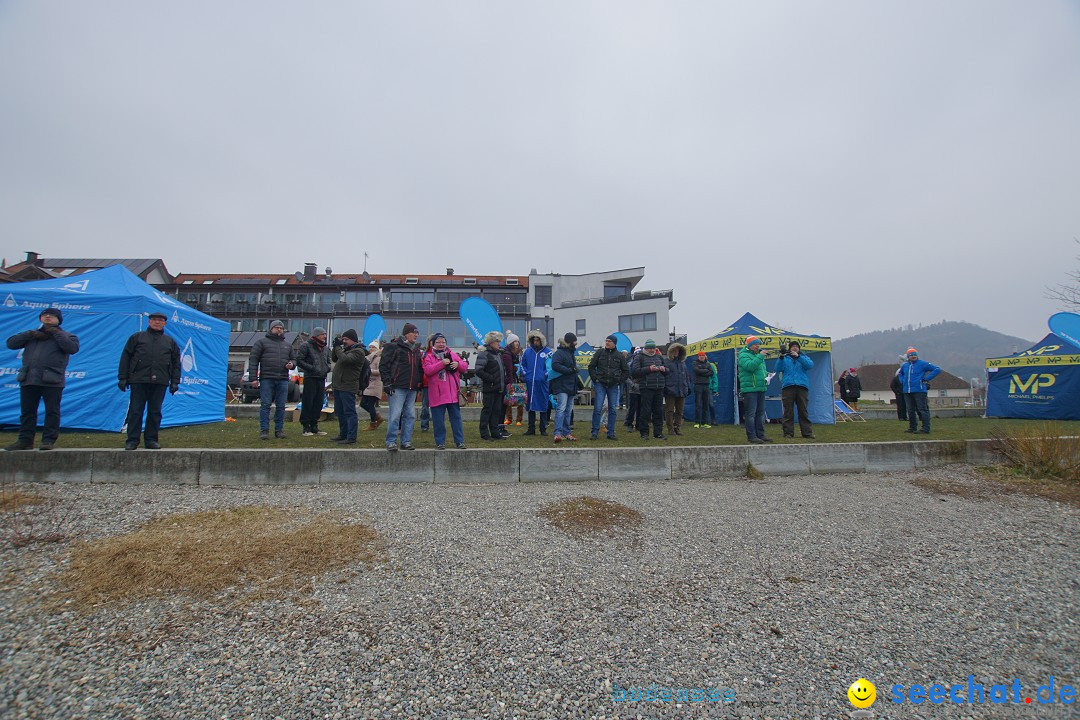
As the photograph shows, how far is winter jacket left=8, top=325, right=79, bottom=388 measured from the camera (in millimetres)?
5465

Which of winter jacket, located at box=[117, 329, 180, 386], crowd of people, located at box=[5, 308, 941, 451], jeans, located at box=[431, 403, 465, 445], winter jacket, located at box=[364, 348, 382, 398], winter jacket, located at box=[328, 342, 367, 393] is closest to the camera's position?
crowd of people, located at box=[5, 308, 941, 451]

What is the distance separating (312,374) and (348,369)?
939mm

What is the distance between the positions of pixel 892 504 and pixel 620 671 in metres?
4.25

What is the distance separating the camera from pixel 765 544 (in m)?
3.61

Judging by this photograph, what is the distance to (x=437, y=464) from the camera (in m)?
5.50

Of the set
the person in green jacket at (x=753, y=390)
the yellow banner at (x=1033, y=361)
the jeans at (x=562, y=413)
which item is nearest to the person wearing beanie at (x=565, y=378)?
the jeans at (x=562, y=413)

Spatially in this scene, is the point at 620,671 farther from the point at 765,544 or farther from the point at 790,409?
the point at 790,409

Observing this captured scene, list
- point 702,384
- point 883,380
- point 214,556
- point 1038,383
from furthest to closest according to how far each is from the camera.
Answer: point 883,380
point 1038,383
point 702,384
point 214,556

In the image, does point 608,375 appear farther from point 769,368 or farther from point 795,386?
point 769,368

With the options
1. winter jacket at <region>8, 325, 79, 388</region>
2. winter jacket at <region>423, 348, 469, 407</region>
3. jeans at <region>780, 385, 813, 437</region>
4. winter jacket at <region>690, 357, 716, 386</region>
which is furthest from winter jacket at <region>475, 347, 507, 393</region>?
winter jacket at <region>690, 357, 716, 386</region>

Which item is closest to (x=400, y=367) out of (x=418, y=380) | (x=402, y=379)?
(x=402, y=379)

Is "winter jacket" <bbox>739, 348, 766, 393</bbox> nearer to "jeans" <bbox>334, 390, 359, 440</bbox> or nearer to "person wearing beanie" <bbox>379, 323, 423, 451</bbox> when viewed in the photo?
"person wearing beanie" <bbox>379, 323, 423, 451</bbox>

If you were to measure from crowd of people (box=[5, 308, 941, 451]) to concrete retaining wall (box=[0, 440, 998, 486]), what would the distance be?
406mm

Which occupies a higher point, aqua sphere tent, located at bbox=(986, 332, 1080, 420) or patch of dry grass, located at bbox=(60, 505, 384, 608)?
aqua sphere tent, located at bbox=(986, 332, 1080, 420)
